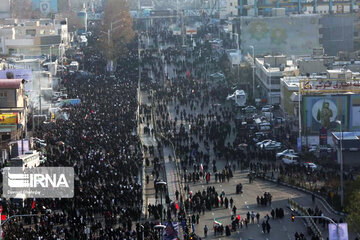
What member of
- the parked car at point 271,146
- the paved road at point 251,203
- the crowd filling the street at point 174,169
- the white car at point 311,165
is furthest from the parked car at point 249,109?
the white car at point 311,165

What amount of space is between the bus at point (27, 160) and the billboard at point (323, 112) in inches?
579

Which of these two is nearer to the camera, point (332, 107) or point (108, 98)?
point (332, 107)

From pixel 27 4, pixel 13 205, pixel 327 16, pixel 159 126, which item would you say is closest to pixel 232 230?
pixel 13 205

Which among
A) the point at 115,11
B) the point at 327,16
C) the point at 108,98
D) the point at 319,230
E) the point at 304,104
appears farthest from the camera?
the point at 115,11

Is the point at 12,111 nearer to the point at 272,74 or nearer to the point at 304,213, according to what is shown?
the point at 272,74

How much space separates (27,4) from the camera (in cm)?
13625

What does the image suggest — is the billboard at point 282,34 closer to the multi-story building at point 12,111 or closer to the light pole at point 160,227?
the multi-story building at point 12,111

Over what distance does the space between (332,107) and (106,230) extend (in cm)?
2168

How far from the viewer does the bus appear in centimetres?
4888

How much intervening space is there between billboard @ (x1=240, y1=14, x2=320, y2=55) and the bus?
41.7 m

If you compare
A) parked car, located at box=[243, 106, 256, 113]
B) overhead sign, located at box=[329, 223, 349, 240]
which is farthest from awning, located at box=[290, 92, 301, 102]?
overhead sign, located at box=[329, 223, 349, 240]

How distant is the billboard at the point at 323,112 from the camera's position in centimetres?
5822

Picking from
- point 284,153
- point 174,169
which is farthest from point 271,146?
point 174,169

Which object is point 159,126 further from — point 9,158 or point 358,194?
point 358,194
